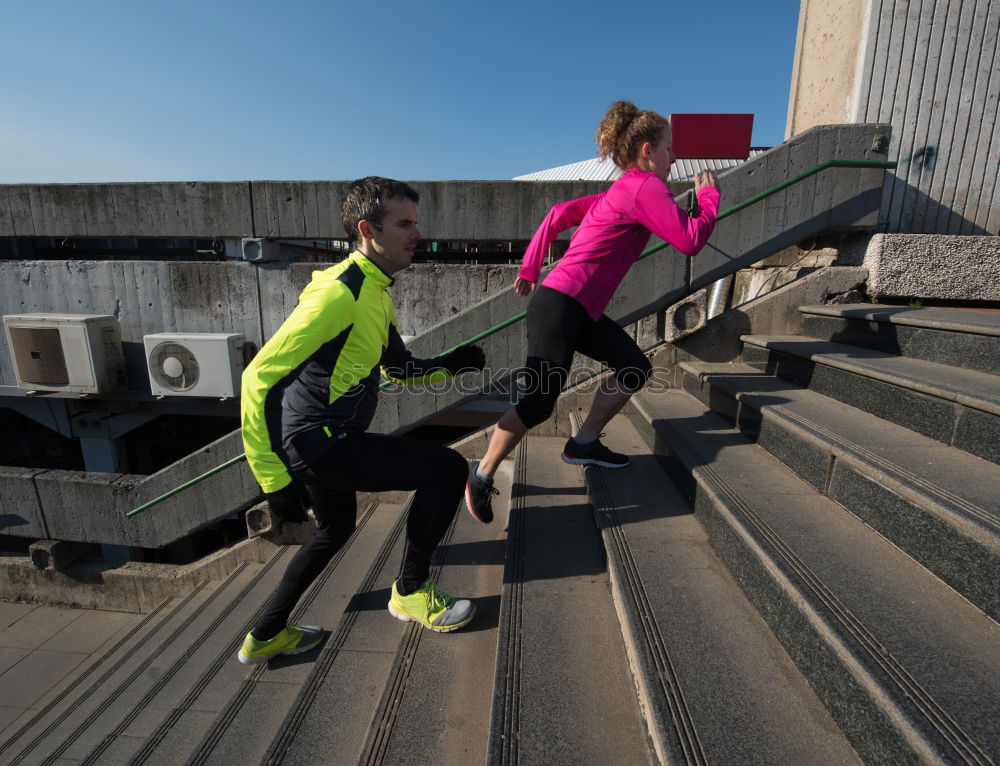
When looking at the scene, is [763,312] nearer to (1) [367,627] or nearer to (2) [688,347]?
(2) [688,347]

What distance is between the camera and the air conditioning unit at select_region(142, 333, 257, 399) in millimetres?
4766

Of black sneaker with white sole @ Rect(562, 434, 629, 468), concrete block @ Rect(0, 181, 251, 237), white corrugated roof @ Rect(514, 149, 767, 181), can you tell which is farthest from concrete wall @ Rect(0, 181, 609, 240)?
white corrugated roof @ Rect(514, 149, 767, 181)

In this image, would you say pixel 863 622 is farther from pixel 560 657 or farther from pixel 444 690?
pixel 444 690

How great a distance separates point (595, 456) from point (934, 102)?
452 centimetres

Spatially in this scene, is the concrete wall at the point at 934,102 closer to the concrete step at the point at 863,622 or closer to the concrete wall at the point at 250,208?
the concrete wall at the point at 250,208

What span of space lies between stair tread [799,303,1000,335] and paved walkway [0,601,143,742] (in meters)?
6.26

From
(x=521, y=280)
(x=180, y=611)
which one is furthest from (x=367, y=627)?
(x=180, y=611)

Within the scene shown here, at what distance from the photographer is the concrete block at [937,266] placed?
3.61 meters

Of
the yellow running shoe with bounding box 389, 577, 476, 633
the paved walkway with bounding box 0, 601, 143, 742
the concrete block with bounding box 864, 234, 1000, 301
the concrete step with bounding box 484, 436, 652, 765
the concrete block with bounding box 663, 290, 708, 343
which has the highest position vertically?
Result: the concrete block with bounding box 864, 234, 1000, 301

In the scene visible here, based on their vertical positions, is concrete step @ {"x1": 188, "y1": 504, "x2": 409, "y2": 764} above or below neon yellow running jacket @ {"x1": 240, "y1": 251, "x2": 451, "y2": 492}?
below

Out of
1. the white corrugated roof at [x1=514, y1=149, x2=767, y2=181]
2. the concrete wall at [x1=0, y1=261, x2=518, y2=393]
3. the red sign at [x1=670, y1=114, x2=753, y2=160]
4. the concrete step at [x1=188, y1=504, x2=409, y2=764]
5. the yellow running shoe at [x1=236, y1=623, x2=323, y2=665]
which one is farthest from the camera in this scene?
the white corrugated roof at [x1=514, y1=149, x2=767, y2=181]

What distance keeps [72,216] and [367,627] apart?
5750 mm

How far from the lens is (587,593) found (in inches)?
76.8

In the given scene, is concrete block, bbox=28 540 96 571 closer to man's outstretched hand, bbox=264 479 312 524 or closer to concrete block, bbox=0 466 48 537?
concrete block, bbox=0 466 48 537
